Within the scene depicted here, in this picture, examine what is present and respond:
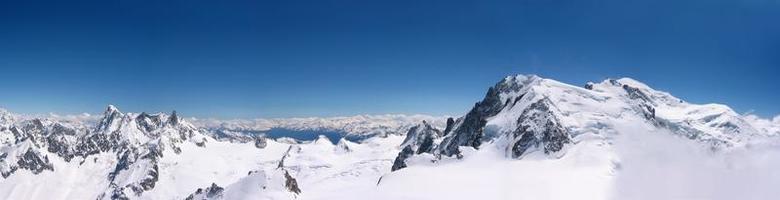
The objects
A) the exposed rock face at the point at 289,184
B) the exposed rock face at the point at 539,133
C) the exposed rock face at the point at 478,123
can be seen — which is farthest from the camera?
the exposed rock face at the point at 478,123

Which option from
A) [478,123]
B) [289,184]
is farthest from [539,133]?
[289,184]

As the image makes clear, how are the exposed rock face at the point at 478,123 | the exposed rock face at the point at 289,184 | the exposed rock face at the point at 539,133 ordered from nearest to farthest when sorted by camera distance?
the exposed rock face at the point at 539,133 → the exposed rock face at the point at 289,184 → the exposed rock face at the point at 478,123

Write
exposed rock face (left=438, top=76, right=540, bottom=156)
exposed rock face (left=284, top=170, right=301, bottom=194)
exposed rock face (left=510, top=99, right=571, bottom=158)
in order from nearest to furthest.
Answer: exposed rock face (left=510, top=99, right=571, bottom=158)
exposed rock face (left=284, top=170, right=301, bottom=194)
exposed rock face (left=438, top=76, right=540, bottom=156)

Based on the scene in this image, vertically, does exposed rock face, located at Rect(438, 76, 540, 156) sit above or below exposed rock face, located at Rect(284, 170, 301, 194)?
above

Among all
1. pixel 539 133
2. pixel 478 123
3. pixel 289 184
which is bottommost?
pixel 289 184

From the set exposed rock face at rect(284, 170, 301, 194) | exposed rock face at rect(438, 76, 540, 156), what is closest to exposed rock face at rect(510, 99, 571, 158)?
exposed rock face at rect(438, 76, 540, 156)

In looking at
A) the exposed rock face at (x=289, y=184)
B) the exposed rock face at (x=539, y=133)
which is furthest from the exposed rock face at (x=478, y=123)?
the exposed rock face at (x=289, y=184)

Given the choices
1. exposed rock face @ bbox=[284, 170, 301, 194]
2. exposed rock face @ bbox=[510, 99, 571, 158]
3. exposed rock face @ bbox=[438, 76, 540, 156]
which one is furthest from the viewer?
exposed rock face @ bbox=[438, 76, 540, 156]

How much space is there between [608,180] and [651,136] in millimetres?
51176

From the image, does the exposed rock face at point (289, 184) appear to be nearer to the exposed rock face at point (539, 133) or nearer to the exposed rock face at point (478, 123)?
the exposed rock face at point (478, 123)

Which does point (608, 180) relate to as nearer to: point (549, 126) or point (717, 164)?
point (717, 164)

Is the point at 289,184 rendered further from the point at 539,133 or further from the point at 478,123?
the point at 478,123

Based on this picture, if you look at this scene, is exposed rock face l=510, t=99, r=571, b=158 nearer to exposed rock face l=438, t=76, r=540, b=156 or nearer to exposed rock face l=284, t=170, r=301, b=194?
exposed rock face l=438, t=76, r=540, b=156

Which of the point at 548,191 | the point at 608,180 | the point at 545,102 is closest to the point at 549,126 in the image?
the point at 545,102
